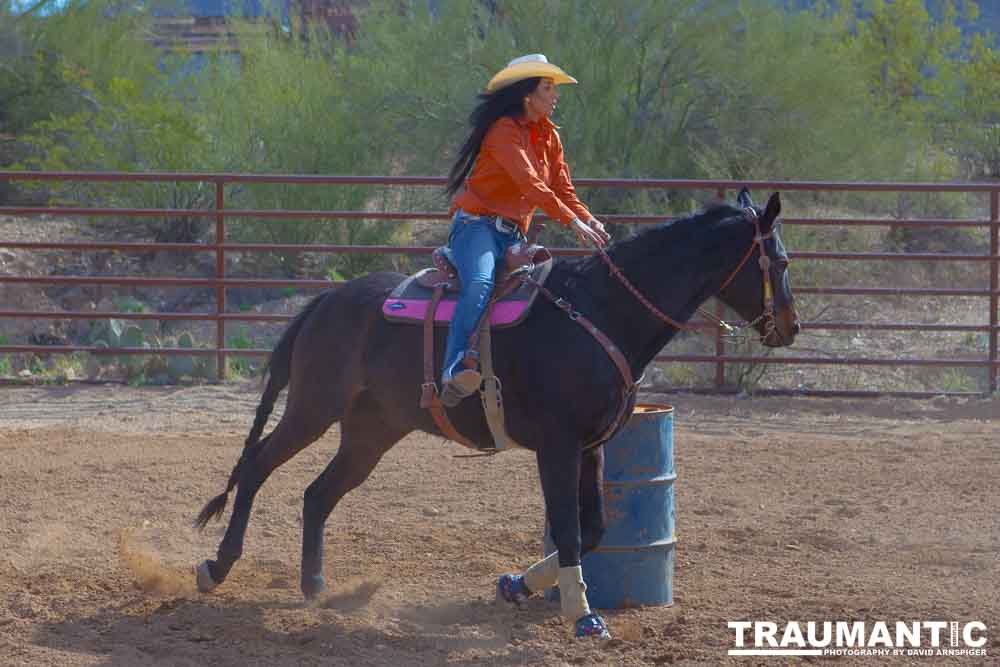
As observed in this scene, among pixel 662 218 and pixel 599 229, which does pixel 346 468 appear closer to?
pixel 599 229

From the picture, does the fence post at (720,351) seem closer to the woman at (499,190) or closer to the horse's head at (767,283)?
the woman at (499,190)

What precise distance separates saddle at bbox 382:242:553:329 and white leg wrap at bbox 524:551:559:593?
1057 millimetres

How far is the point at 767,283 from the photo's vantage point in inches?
202

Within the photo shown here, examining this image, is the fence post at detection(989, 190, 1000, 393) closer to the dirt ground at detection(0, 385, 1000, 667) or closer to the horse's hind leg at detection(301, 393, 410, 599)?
the dirt ground at detection(0, 385, 1000, 667)

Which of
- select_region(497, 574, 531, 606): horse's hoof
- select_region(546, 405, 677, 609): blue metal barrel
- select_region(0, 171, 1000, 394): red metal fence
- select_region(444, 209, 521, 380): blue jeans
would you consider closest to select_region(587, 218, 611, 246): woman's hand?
select_region(444, 209, 521, 380): blue jeans

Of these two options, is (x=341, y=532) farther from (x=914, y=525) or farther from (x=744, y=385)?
(x=744, y=385)

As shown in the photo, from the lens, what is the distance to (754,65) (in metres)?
15.7

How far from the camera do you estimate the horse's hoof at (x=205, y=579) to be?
5684 millimetres

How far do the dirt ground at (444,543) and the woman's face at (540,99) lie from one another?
7.21 feet

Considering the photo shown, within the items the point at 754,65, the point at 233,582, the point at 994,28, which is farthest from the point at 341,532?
the point at 994,28

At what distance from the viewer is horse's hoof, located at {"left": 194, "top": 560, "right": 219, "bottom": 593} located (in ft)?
18.6

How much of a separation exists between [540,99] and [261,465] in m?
2.15

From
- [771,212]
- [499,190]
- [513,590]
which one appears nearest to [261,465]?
[513,590]

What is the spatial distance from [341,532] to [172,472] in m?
1.77
